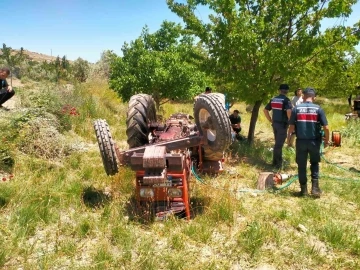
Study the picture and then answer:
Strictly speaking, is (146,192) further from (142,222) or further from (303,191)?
(303,191)

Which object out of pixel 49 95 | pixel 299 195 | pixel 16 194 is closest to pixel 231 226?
pixel 299 195

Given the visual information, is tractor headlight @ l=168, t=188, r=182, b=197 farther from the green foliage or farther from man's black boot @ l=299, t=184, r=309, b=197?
the green foliage

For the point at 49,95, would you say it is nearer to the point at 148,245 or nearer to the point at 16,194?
the point at 16,194

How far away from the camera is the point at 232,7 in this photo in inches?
291

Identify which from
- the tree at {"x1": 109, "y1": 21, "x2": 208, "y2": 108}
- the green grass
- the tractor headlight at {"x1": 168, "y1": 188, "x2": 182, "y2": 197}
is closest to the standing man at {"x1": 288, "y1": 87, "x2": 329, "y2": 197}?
the green grass

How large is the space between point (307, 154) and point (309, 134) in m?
0.34

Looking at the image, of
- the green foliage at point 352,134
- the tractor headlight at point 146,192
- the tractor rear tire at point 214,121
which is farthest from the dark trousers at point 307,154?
the green foliage at point 352,134

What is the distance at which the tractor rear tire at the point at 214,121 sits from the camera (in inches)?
156

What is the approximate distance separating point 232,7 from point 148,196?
17.9 ft

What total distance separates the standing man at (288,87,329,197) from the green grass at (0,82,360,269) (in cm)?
32

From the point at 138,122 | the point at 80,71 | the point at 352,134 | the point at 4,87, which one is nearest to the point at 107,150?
the point at 138,122

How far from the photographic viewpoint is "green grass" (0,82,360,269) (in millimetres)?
3076

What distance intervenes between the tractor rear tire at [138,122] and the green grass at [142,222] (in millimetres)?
550

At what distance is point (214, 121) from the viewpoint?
4.01 m
